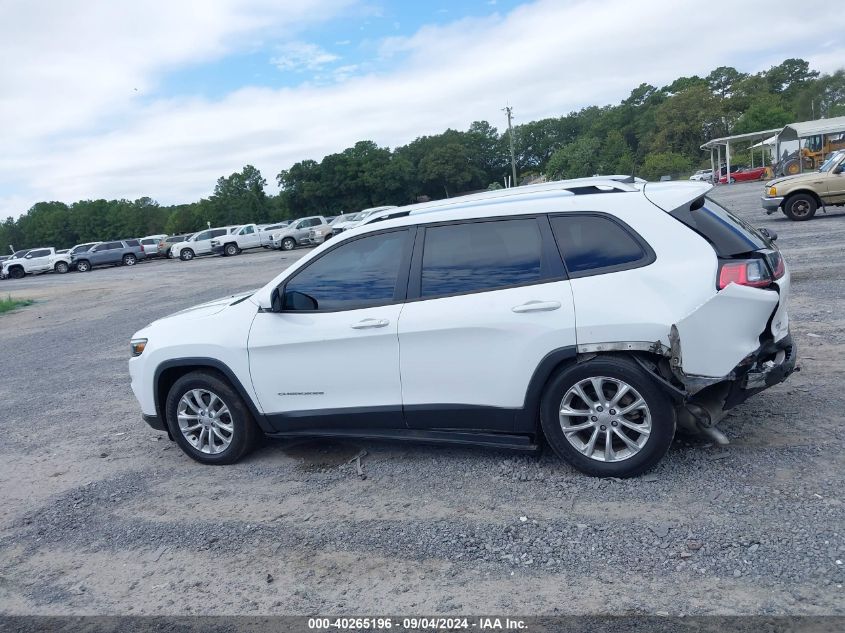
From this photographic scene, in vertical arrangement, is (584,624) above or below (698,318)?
below

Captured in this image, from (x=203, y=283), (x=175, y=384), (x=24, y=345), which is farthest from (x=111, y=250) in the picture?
(x=175, y=384)

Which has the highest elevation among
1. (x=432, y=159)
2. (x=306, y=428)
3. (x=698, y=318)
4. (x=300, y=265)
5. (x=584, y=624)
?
(x=432, y=159)

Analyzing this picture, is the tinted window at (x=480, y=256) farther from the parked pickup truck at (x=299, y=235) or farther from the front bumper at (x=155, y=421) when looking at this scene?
the parked pickup truck at (x=299, y=235)

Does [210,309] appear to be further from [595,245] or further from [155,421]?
[595,245]

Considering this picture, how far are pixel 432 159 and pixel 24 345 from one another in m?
69.1

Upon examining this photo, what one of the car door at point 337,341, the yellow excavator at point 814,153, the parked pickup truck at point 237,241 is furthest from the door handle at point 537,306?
the yellow excavator at point 814,153

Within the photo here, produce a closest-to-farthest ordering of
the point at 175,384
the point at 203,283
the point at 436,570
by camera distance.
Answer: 1. the point at 436,570
2. the point at 175,384
3. the point at 203,283

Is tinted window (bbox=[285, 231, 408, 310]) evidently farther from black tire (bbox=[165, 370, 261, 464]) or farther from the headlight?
the headlight

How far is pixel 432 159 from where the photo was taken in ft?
261

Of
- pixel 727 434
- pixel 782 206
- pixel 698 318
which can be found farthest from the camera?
pixel 782 206

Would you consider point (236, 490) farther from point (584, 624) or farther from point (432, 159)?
point (432, 159)

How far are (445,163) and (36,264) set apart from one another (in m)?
47.3

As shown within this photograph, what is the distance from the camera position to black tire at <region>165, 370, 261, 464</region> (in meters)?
5.26

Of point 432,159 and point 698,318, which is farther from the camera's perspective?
point 432,159
